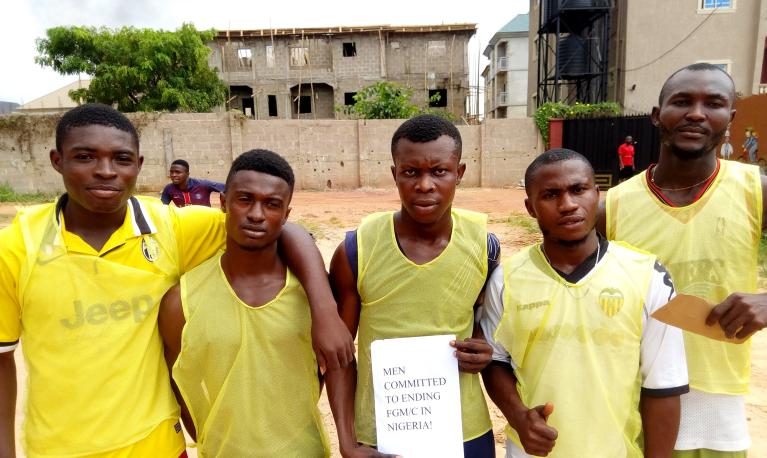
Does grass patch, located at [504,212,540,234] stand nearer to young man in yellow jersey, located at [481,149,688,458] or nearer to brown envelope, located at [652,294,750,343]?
young man in yellow jersey, located at [481,149,688,458]

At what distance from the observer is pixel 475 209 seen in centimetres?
1235

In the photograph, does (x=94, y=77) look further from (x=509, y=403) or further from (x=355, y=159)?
(x=509, y=403)

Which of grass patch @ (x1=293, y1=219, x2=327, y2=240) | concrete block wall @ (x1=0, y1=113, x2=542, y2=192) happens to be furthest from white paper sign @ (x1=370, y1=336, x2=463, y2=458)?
concrete block wall @ (x1=0, y1=113, x2=542, y2=192)

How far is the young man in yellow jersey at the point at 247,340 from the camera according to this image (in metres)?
1.65

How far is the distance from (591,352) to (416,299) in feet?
1.93

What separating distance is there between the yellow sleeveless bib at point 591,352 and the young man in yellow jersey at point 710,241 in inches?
11.5

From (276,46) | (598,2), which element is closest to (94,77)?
(276,46)

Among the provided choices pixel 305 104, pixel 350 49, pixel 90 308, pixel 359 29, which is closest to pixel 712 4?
pixel 359 29

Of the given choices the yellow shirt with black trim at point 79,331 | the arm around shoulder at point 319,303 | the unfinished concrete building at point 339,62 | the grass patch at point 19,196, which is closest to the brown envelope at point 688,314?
the arm around shoulder at point 319,303

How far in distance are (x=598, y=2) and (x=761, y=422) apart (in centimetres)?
1794

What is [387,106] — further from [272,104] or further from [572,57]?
[272,104]

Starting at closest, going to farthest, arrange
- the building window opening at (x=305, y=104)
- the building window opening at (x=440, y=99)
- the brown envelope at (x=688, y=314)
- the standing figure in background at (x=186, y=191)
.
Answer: the brown envelope at (x=688, y=314)
the standing figure in background at (x=186, y=191)
the building window opening at (x=440, y=99)
the building window opening at (x=305, y=104)

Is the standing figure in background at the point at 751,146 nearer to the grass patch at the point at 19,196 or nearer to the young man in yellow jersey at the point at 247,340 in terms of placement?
the young man in yellow jersey at the point at 247,340

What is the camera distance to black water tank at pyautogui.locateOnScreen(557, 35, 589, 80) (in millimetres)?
18516
